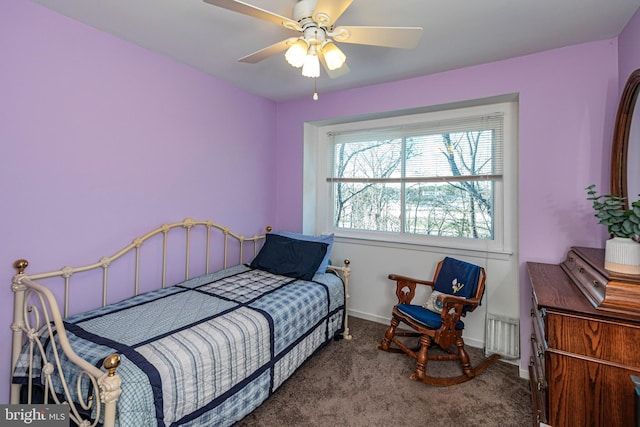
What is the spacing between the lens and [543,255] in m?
2.17

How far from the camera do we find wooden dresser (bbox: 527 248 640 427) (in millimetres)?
1218

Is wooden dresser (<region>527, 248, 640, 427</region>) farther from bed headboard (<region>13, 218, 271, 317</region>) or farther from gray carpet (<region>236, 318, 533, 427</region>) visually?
bed headboard (<region>13, 218, 271, 317</region>)

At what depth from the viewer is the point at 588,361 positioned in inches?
50.2

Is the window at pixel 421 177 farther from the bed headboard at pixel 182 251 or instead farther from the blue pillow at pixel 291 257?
the bed headboard at pixel 182 251

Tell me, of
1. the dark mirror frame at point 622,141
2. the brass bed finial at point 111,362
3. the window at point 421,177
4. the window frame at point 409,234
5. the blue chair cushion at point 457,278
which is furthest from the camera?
the window at point 421,177

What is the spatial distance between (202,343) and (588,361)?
173 cm

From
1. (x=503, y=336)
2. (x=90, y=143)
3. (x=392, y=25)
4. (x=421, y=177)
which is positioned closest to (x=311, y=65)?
(x=392, y=25)

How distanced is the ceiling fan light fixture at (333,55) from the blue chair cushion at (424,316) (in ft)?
5.92

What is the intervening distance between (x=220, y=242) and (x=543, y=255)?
263 centimetres

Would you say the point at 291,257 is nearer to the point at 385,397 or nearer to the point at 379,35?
the point at 385,397

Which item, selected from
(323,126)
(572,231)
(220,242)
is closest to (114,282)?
(220,242)

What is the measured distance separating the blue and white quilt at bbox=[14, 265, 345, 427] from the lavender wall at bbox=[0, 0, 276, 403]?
517 mm

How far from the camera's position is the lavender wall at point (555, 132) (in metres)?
1.99

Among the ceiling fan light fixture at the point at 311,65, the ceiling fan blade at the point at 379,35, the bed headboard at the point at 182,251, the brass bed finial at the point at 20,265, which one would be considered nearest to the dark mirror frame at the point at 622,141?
the ceiling fan blade at the point at 379,35
